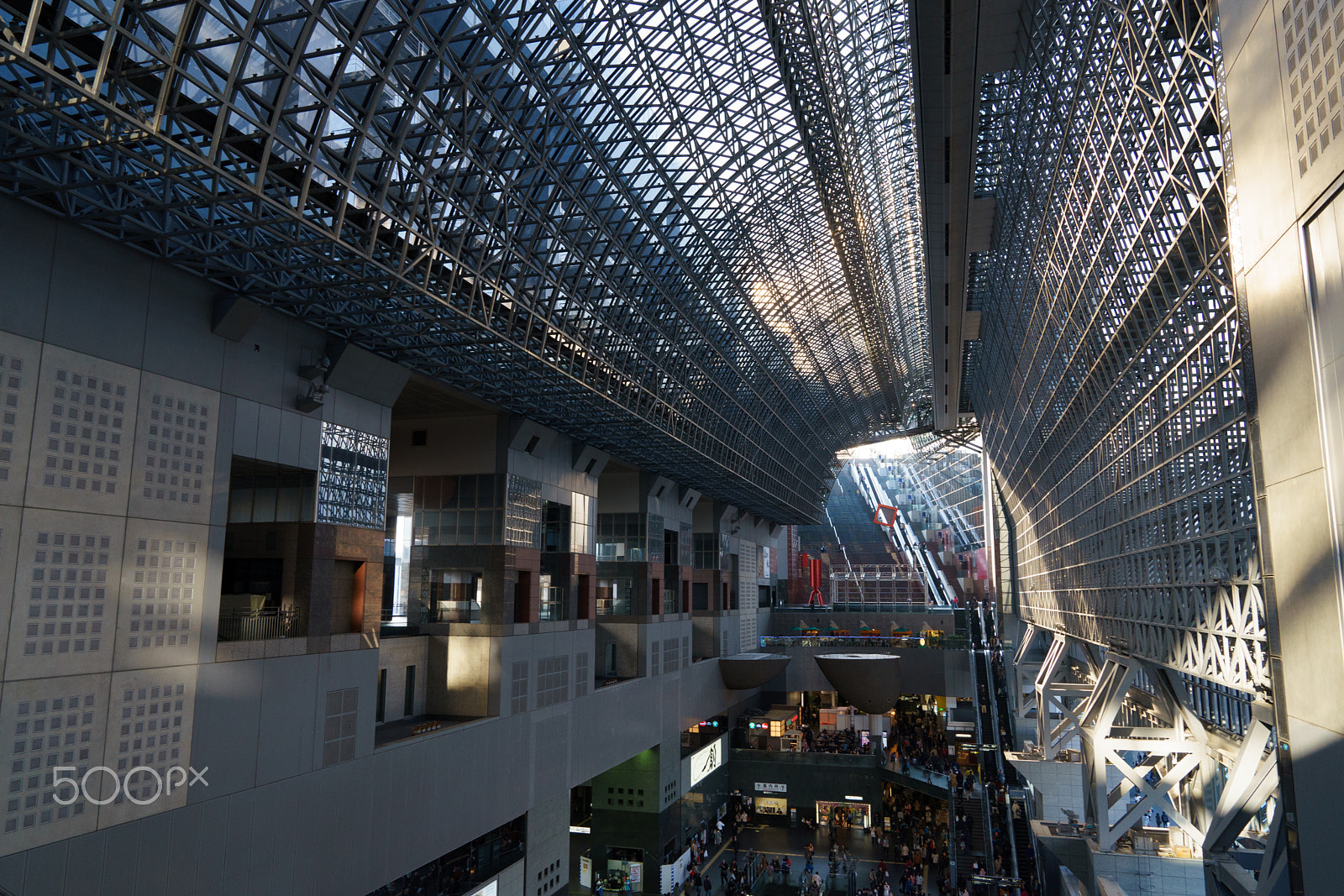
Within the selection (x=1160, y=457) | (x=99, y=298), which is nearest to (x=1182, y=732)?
(x=1160, y=457)

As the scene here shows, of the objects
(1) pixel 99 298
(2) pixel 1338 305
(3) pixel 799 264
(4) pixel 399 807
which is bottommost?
(4) pixel 399 807

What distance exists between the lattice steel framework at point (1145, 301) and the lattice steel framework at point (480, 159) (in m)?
7.25

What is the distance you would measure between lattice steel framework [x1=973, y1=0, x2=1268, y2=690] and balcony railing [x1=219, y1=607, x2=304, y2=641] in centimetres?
2147

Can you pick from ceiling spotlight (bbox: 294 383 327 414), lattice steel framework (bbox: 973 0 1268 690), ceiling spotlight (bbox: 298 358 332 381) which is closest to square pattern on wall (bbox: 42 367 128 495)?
ceiling spotlight (bbox: 294 383 327 414)

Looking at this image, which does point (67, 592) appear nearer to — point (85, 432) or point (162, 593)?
point (162, 593)

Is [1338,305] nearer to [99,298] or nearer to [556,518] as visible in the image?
[99,298]

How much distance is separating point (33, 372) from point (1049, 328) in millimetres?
32041

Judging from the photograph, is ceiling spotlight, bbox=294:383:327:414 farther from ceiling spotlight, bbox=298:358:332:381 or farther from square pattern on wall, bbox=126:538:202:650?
square pattern on wall, bbox=126:538:202:650

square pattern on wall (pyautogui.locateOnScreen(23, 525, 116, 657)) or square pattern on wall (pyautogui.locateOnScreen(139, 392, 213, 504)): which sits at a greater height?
square pattern on wall (pyautogui.locateOnScreen(139, 392, 213, 504))

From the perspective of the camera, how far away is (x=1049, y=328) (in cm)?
3481

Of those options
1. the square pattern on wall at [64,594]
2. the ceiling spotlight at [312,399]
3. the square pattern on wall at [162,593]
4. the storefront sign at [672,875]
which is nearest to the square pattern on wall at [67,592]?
the square pattern on wall at [64,594]

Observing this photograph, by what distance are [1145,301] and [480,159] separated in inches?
688

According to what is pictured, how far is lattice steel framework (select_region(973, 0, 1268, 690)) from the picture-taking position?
55.5ft

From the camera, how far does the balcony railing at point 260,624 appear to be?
2200 cm
